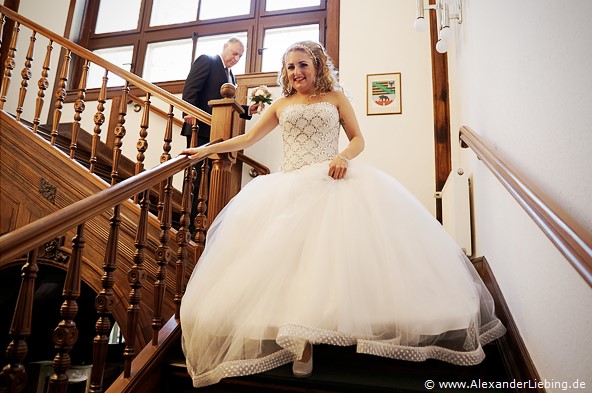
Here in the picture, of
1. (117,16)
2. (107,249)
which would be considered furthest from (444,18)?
(117,16)

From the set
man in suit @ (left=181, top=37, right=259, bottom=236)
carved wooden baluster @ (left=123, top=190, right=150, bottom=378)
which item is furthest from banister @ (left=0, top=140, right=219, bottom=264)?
man in suit @ (left=181, top=37, right=259, bottom=236)

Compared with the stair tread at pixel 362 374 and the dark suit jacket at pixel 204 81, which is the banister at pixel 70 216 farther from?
the dark suit jacket at pixel 204 81

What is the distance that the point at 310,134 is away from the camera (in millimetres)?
2104

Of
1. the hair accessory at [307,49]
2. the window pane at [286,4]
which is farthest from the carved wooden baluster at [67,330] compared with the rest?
the window pane at [286,4]


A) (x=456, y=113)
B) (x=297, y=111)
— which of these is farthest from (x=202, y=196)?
(x=456, y=113)

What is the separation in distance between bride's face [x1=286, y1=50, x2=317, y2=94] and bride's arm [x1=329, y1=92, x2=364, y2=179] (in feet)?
0.61

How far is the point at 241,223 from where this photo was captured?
1.75m

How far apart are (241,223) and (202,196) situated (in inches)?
21.7

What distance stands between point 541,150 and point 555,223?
1.26 ft

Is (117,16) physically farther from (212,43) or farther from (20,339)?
(20,339)

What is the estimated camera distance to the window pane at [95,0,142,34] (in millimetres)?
5066

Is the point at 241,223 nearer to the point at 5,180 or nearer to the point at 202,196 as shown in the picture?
the point at 202,196

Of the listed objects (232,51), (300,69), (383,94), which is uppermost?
(232,51)

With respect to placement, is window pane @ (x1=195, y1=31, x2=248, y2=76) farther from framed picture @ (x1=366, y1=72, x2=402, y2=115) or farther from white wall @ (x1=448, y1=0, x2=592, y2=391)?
white wall @ (x1=448, y1=0, x2=592, y2=391)
